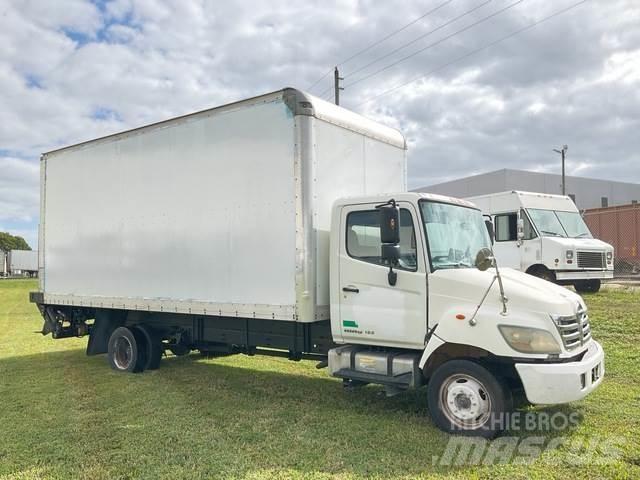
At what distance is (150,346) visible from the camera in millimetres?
9031

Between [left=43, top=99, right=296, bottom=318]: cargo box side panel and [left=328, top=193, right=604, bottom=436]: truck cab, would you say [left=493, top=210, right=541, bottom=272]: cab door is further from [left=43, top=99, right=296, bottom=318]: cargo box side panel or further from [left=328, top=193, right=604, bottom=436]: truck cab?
[left=43, top=99, right=296, bottom=318]: cargo box side panel

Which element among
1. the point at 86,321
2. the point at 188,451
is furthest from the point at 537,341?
the point at 86,321

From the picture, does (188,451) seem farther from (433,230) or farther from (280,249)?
(433,230)

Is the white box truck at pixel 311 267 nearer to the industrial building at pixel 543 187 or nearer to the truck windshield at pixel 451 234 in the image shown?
the truck windshield at pixel 451 234

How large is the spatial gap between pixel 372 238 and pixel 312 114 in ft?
5.24

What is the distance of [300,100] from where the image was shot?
21.3 ft

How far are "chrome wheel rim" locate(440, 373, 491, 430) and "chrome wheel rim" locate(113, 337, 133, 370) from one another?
5.57 m

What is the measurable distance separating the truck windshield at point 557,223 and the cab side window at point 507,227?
1.57ft

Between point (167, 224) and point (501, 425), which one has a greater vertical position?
point (167, 224)

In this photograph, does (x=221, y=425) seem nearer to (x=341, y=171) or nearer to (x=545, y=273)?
(x=341, y=171)

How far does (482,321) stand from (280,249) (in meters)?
2.44

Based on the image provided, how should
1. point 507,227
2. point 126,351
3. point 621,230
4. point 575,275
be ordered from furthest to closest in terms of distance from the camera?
point 621,230, point 507,227, point 575,275, point 126,351

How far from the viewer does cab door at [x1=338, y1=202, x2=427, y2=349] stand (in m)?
5.87

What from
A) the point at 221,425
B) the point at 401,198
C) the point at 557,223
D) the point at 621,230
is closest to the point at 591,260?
the point at 557,223
